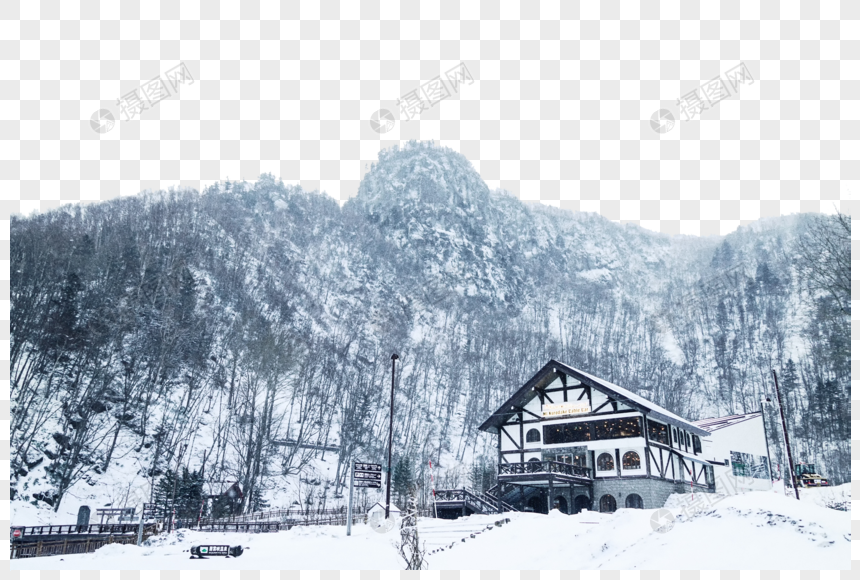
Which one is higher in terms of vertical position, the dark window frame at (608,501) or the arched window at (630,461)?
the arched window at (630,461)

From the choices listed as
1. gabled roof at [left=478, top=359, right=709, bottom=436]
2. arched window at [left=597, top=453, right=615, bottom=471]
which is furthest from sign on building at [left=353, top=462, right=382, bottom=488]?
arched window at [left=597, top=453, right=615, bottom=471]

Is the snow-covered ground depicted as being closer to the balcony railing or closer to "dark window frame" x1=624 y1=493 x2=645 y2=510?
the balcony railing

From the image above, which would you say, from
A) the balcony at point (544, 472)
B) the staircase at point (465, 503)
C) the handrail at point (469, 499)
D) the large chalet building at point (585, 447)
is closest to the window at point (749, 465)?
the large chalet building at point (585, 447)

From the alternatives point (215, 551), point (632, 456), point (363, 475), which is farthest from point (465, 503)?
point (215, 551)

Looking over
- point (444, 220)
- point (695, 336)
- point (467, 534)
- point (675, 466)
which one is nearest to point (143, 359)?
point (467, 534)

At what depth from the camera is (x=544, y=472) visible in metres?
30.6

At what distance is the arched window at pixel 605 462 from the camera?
3350cm

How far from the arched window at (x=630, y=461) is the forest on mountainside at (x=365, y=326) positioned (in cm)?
1282

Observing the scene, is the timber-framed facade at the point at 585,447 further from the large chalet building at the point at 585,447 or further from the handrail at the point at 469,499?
the handrail at the point at 469,499

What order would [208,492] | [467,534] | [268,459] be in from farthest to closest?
1. [268,459]
2. [208,492]
3. [467,534]

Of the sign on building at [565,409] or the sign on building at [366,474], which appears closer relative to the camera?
the sign on building at [366,474]

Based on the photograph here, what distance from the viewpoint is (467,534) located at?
24156 millimetres

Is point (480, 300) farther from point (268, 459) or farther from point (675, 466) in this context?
point (675, 466)

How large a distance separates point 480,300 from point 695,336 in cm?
4325
